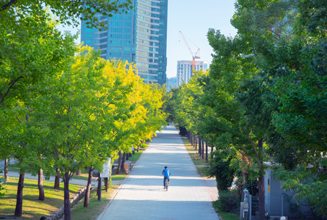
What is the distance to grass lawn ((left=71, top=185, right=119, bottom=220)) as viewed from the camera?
15.0m

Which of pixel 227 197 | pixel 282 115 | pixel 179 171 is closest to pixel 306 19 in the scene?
pixel 282 115

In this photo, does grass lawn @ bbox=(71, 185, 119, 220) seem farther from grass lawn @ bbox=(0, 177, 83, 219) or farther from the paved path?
grass lawn @ bbox=(0, 177, 83, 219)

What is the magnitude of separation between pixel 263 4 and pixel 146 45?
143m

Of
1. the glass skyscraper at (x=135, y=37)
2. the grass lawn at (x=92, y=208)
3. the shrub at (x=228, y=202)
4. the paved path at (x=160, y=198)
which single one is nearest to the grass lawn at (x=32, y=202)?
the grass lawn at (x=92, y=208)

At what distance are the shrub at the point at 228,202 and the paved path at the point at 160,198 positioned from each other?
557 mm

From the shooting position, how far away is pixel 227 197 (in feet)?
55.3

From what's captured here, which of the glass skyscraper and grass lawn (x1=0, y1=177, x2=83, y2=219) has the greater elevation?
the glass skyscraper

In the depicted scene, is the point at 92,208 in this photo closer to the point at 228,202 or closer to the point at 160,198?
the point at 160,198

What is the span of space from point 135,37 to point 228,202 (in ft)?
448

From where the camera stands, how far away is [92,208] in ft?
54.3

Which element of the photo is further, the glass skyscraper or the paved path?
the glass skyscraper

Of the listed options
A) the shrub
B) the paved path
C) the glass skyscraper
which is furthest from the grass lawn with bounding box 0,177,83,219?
the glass skyscraper

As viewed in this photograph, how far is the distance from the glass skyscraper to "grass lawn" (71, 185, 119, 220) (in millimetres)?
123521

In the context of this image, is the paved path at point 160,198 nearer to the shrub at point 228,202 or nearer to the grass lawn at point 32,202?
the shrub at point 228,202
